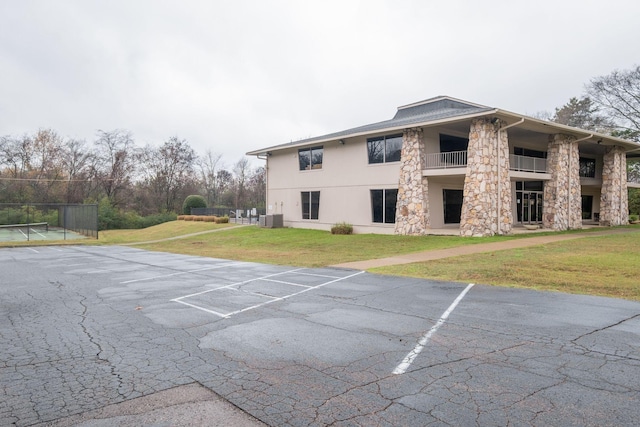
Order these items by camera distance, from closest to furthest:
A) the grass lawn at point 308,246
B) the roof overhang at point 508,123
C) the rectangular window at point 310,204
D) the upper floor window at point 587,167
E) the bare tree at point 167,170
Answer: the grass lawn at point 308,246, the roof overhang at point 508,123, the rectangular window at point 310,204, the upper floor window at point 587,167, the bare tree at point 167,170

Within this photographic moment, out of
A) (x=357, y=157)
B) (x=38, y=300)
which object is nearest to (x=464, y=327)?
(x=38, y=300)

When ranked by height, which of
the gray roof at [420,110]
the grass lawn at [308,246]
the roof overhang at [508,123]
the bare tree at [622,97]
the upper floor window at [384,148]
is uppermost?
the bare tree at [622,97]

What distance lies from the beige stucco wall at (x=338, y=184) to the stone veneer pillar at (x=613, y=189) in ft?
60.4

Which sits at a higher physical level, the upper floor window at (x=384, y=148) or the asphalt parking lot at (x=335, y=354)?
the upper floor window at (x=384, y=148)

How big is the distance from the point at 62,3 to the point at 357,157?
15864 millimetres

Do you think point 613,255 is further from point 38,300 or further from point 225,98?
point 225,98

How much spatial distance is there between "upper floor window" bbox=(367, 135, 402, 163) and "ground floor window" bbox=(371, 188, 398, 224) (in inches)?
72.2

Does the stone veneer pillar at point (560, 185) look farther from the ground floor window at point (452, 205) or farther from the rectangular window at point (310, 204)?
the rectangular window at point (310, 204)

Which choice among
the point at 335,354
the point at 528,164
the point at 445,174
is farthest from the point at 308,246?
the point at 528,164

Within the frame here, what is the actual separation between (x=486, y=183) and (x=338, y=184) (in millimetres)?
9071

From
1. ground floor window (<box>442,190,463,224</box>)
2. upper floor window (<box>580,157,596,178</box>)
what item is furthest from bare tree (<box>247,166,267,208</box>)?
upper floor window (<box>580,157,596,178</box>)

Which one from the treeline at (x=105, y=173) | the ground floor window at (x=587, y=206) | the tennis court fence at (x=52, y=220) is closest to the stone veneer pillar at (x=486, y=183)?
the ground floor window at (x=587, y=206)

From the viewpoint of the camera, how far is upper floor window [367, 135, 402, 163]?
22219 mm

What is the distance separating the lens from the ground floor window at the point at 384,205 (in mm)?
22188
